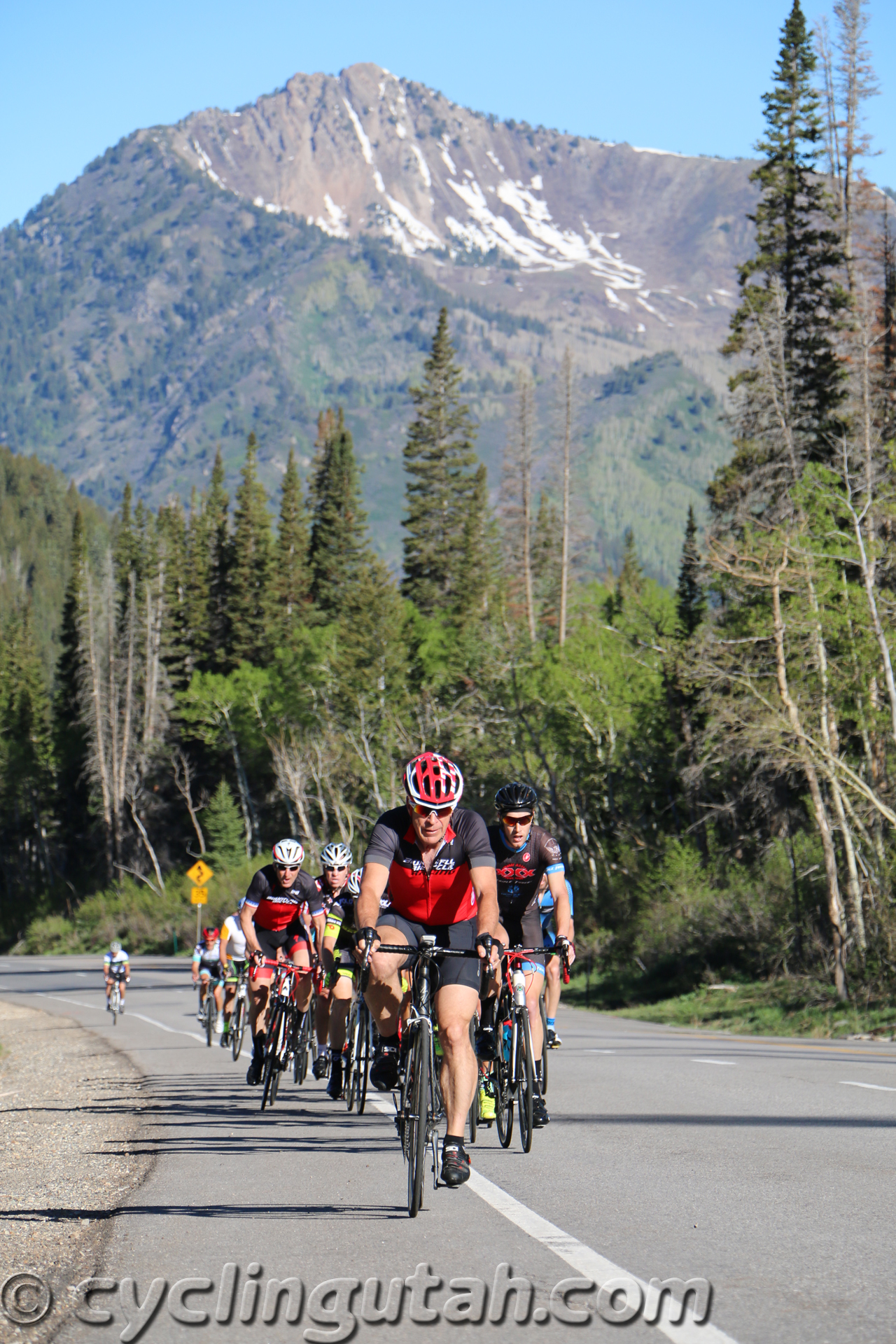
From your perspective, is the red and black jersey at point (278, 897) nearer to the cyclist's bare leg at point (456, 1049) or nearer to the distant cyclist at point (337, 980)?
the distant cyclist at point (337, 980)

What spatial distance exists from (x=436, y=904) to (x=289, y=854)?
16.6ft

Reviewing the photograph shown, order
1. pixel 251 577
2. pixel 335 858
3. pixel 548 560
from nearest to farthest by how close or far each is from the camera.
Answer: pixel 335 858
pixel 548 560
pixel 251 577

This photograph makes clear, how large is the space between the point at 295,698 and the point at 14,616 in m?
60.9

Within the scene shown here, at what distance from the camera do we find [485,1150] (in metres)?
9.31

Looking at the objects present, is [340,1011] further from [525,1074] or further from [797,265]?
[797,265]

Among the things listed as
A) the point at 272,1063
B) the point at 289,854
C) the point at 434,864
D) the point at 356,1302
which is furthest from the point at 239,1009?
the point at 356,1302

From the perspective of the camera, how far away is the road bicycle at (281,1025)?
12305 millimetres

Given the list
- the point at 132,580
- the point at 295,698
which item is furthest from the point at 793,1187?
the point at 132,580

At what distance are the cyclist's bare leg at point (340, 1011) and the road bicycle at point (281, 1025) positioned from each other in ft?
2.81

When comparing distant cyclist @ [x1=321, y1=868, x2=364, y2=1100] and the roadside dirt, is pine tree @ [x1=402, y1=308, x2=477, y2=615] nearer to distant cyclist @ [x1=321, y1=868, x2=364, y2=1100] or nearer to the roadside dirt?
the roadside dirt

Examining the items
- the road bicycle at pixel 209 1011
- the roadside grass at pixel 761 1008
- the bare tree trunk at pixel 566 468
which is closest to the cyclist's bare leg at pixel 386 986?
the road bicycle at pixel 209 1011

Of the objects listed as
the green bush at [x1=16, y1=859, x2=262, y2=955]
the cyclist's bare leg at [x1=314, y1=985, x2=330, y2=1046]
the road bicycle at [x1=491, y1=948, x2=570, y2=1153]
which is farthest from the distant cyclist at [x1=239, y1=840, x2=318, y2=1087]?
the green bush at [x1=16, y1=859, x2=262, y2=955]

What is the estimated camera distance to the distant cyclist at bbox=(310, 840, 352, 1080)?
480 inches

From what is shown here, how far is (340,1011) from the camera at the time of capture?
37.9 feet
